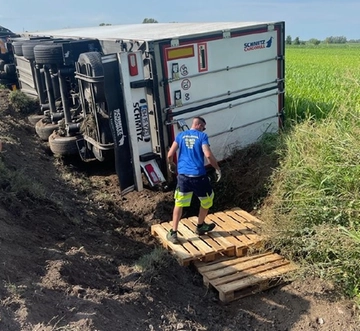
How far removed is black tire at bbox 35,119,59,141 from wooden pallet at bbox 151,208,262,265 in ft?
12.2

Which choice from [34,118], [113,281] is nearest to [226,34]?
[113,281]

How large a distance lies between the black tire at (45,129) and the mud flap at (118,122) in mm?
2821

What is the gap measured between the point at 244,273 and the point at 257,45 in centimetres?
382

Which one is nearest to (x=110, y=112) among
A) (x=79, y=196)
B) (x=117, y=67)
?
(x=117, y=67)

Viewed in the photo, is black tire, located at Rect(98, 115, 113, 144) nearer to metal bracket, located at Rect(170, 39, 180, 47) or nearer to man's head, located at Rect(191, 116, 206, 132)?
metal bracket, located at Rect(170, 39, 180, 47)

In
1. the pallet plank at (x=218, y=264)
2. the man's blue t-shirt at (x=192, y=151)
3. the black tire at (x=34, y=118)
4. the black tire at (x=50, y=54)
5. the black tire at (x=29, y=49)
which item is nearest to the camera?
the pallet plank at (x=218, y=264)

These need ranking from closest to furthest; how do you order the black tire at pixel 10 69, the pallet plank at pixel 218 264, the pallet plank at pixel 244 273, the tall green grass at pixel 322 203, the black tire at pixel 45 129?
the tall green grass at pixel 322 203
the pallet plank at pixel 244 273
the pallet plank at pixel 218 264
the black tire at pixel 45 129
the black tire at pixel 10 69

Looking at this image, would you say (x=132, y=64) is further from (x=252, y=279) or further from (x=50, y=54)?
(x=252, y=279)

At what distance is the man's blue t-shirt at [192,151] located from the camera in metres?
5.23

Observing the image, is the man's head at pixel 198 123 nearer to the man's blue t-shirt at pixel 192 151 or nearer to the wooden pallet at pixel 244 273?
the man's blue t-shirt at pixel 192 151

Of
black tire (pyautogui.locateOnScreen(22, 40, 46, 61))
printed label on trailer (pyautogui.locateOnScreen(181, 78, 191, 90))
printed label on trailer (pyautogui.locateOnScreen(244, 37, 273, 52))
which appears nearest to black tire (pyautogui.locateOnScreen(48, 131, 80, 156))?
black tire (pyautogui.locateOnScreen(22, 40, 46, 61))

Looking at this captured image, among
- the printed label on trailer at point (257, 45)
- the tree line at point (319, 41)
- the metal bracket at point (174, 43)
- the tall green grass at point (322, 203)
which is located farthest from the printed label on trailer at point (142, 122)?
the tree line at point (319, 41)

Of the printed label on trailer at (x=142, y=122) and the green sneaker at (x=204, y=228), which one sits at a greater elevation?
the printed label on trailer at (x=142, y=122)

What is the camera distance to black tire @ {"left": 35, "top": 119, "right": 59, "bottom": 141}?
8.56 meters
